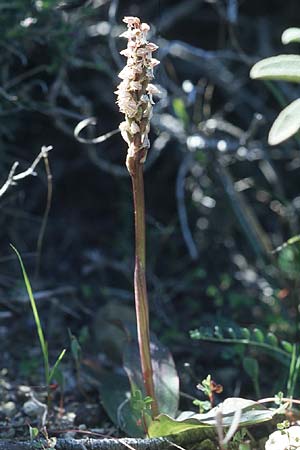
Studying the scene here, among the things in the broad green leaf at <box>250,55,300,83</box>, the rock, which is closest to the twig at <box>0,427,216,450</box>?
the rock

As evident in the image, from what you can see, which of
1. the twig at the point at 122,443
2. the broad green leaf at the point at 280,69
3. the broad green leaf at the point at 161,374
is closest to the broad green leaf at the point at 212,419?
the twig at the point at 122,443

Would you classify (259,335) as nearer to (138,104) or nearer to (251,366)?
(251,366)

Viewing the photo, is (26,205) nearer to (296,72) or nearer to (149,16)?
(149,16)

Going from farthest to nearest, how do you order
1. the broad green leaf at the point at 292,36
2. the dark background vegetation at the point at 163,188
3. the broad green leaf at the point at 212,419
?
1. the dark background vegetation at the point at 163,188
2. the broad green leaf at the point at 292,36
3. the broad green leaf at the point at 212,419

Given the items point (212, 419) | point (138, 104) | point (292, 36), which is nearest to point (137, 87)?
point (138, 104)

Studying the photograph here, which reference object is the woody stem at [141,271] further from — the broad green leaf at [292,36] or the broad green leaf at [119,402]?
the broad green leaf at [292,36]

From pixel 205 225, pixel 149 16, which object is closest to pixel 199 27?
pixel 149 16
